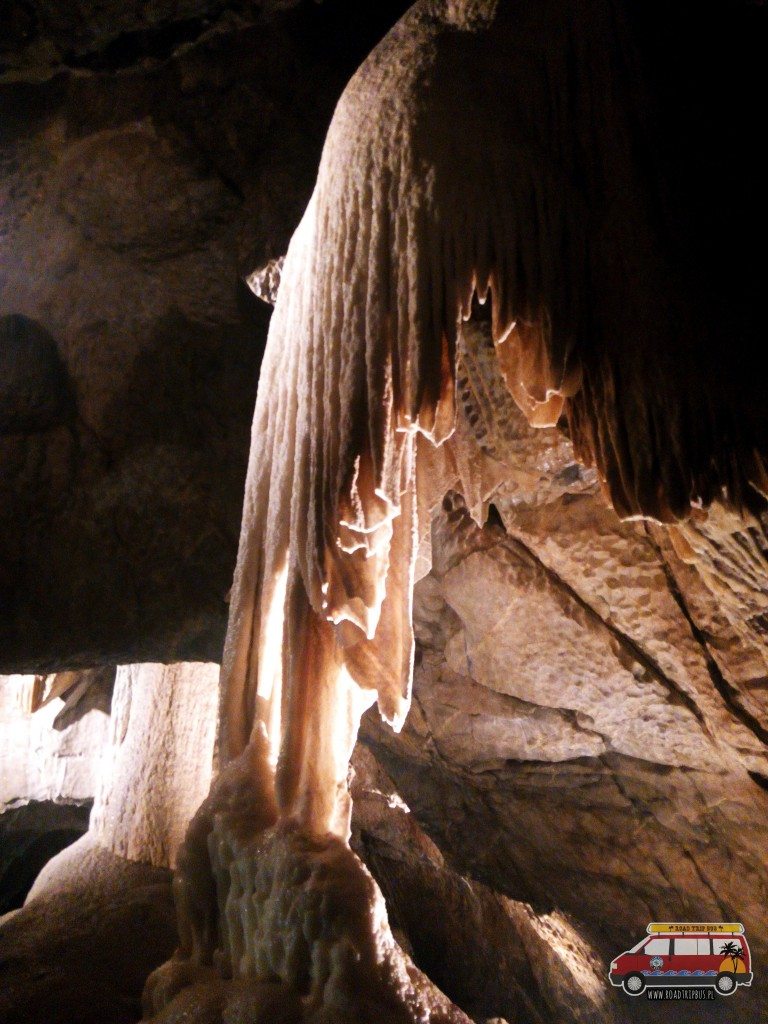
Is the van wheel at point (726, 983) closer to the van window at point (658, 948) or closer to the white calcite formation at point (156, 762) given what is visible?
the van window at point (658, 948)

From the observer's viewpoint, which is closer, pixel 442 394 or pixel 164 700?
pixel 442 394

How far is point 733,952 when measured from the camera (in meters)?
3.47

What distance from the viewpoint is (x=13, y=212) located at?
3.54 metres

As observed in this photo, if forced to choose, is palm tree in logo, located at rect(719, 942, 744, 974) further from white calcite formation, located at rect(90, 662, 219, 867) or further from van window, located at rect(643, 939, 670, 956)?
white calcite formation, located at rect(90, 662, 219, 867)

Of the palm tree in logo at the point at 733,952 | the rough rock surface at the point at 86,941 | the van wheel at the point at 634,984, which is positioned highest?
the rough rock surface at the point at 86,941

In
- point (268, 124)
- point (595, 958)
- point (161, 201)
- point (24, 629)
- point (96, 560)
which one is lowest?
point (595, 958)

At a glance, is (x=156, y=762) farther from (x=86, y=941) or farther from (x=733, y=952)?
(x=733, y=952)

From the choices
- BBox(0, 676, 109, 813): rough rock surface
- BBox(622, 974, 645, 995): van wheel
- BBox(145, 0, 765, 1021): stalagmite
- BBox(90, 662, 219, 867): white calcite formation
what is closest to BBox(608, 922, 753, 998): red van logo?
BBox(622, 974, 645, 995): van wheel

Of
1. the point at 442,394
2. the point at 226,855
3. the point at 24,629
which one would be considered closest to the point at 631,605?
the point at 442,394

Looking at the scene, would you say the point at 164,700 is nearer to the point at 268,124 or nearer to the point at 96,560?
the point at 96,560

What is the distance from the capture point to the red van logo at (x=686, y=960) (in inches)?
137

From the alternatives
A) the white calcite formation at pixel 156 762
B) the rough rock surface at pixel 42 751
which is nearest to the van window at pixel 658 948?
the white calcite formation at pixel 156 762

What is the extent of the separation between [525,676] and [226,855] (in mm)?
1882

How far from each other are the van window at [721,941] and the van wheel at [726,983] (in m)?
0.11
